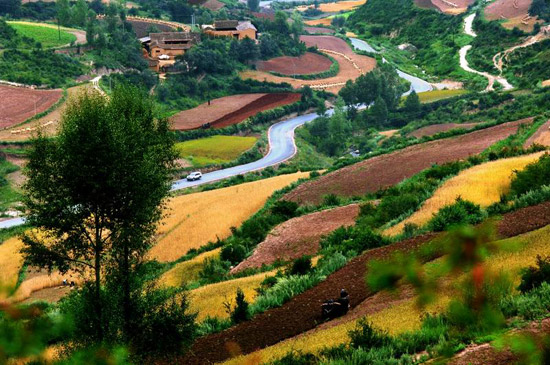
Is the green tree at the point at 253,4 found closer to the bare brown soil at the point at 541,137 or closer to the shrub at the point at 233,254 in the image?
the bare brown soil at the point at 541,137

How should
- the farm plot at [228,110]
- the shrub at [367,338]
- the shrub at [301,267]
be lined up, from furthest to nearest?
the farm plot at [228,110], the shrub at [301,267], the shrub at [367,338]

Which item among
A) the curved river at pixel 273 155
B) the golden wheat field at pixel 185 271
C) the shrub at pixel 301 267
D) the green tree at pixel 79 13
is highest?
the green tree at pixel 79 13

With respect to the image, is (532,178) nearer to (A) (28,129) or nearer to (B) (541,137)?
(B) (541,137)

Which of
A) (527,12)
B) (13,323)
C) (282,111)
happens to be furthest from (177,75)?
(13,323)

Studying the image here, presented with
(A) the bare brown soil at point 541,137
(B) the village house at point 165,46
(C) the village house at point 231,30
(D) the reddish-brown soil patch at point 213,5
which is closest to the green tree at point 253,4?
(D) the reddish-brown soil patch at point 213,5

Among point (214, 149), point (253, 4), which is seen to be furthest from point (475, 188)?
point (253, 4)
